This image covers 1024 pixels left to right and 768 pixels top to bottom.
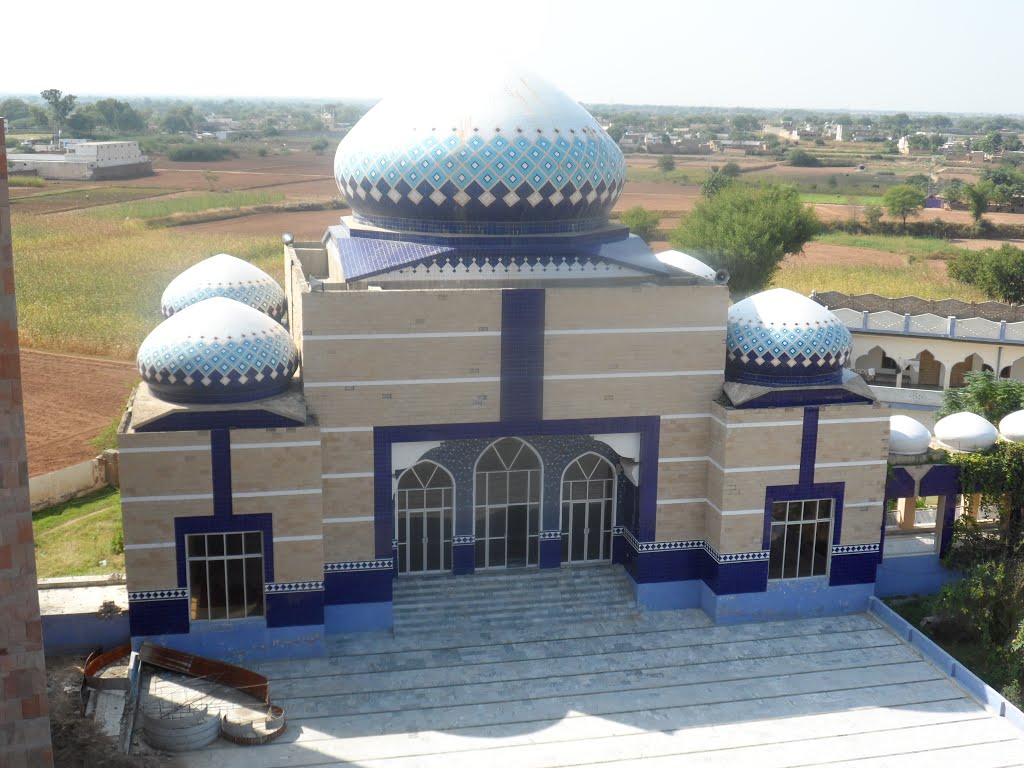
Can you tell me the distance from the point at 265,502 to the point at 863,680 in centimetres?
924

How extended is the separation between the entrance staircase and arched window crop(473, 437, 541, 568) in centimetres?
33

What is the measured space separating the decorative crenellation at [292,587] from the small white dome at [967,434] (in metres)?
11.3

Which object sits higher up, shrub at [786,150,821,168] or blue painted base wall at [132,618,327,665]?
shrub at [786,150,821,168]

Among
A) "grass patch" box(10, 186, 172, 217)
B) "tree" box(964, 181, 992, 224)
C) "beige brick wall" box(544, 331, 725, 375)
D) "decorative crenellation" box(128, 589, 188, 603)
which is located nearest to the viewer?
"decorative crenellation" box(128, 589, 188, 603)

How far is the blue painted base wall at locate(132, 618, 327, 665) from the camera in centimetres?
1554

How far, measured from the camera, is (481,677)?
15445 mm

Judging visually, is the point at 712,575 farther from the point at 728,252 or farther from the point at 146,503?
the point at 728,252

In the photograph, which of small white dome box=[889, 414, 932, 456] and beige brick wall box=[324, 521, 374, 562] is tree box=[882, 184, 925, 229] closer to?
small white dome box=[889, 414, 932, 456]

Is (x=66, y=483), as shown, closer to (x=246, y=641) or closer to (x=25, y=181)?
(x=246, y=641)

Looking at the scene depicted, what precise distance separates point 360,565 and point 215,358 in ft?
12.7

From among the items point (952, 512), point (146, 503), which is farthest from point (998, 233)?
point (146, 503)

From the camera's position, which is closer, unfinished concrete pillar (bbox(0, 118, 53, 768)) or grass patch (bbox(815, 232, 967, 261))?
unfinished concrete pillar (bbox(0, 118, 53, 768))

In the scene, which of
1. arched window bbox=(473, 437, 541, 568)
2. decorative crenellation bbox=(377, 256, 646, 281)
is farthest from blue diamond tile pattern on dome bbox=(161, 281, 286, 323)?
arched window bbox=(473, 437, 541, 568)

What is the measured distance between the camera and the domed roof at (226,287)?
1989 centimetres
